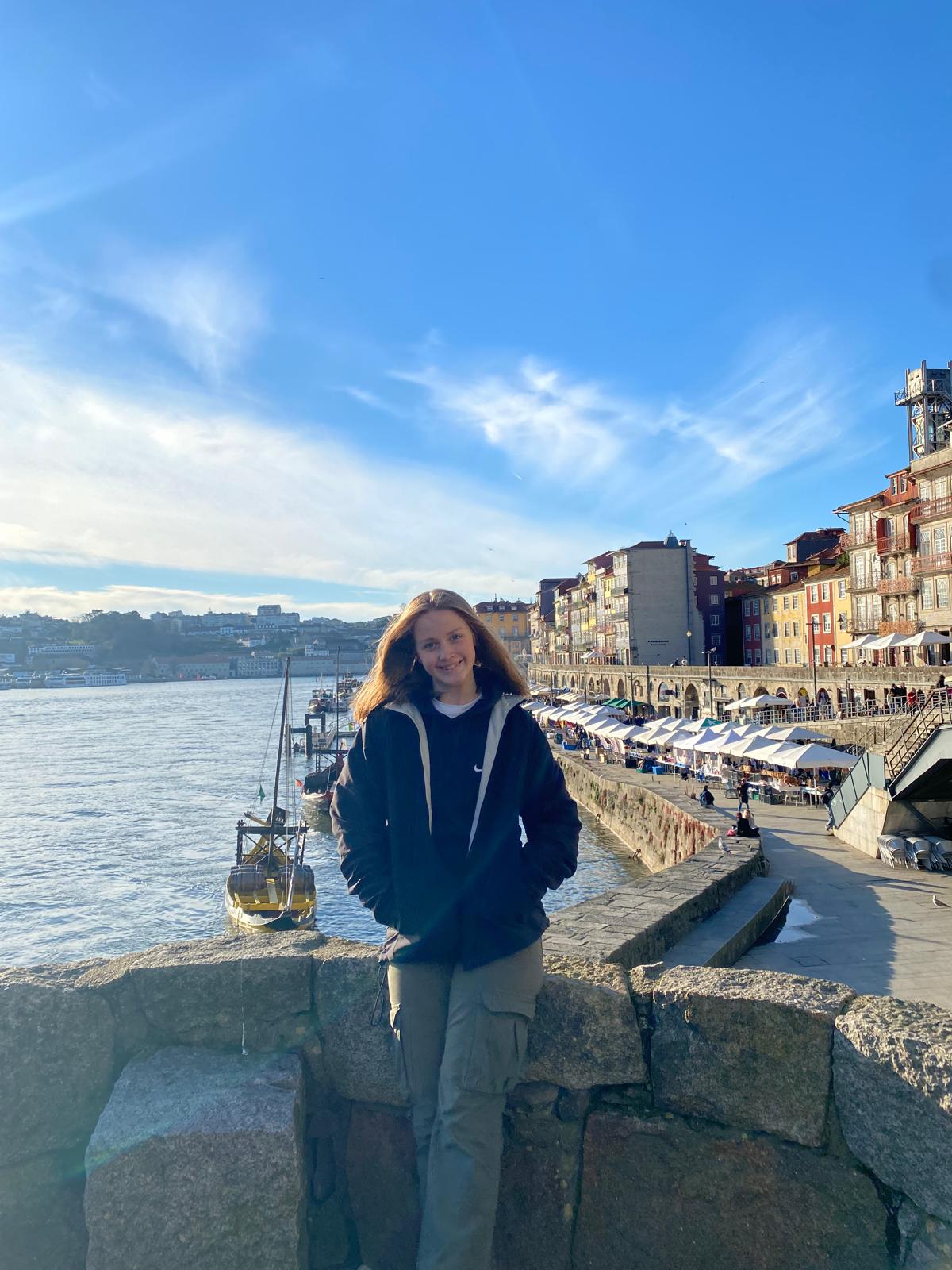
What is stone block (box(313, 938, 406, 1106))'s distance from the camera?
2809mm

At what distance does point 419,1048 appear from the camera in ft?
8.60

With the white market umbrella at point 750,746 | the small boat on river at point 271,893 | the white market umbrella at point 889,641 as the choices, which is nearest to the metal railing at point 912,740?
the white market umbrella at point 750,746

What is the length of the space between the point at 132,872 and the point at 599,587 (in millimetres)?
67474

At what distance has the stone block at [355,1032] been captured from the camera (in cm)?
281

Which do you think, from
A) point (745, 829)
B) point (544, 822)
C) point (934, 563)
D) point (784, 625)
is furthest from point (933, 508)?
point (544, 822)

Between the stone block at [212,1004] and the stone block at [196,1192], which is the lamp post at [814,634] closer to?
the stone block at [212,1004]

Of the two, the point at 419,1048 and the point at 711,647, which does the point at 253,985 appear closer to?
the point at 419,1048

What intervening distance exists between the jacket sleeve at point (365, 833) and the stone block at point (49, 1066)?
94cm

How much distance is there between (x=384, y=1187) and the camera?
2846mm

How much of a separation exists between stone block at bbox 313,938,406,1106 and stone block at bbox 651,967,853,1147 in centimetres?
83

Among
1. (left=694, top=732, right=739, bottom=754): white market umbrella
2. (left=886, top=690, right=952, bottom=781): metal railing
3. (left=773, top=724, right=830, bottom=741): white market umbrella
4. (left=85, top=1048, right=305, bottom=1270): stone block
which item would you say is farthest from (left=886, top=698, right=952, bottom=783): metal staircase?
(left=85, top=1048, right=305, bottom=1270): stone block

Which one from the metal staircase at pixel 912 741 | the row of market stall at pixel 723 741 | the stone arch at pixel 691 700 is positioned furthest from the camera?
the stone arch at pixel 691 700

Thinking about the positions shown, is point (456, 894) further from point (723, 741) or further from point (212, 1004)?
point (723, 741)

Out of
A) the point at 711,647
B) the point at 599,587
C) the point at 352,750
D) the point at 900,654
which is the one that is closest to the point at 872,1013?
the point at 352,750
